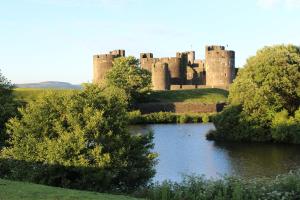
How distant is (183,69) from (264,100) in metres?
45.7

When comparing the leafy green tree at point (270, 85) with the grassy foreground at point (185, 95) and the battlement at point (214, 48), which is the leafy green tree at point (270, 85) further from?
the battlement at point (214, 48)

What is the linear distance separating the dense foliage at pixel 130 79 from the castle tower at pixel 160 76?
22.4 ft

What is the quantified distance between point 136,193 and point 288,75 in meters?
31.2

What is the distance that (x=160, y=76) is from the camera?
86.9 metres

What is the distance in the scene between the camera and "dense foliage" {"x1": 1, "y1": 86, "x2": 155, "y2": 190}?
21.4 metres

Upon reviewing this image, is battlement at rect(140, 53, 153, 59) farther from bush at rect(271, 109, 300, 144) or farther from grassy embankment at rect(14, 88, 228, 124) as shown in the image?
bush at rect(271, 109, 300, 144)

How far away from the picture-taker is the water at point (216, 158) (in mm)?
29453

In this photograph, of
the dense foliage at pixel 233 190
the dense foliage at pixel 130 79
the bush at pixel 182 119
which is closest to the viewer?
the dense foliage at pixel 233 190

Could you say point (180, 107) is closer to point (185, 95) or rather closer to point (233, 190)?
point (185, 95)

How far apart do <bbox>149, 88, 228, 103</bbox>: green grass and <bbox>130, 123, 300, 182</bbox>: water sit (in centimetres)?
2805

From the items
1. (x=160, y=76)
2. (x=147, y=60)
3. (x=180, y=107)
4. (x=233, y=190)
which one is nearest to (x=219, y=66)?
(x=160, y=76)

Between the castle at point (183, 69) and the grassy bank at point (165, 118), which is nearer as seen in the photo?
the grassy bank at point (165, 118)

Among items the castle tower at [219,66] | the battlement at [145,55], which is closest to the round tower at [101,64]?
the battlement at [145,55]

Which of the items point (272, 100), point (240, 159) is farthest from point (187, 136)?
point (240, 159)
